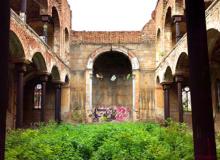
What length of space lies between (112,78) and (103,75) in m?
0.72

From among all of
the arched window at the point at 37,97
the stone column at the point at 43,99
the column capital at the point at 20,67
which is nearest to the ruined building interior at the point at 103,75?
the arched window at the point at 37,97

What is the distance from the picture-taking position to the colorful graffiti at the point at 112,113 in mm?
23281

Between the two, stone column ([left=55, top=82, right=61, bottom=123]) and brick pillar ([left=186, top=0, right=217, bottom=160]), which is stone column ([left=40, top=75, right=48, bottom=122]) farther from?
brick pillar ([left=186, top=0, right=217, bottom=160])

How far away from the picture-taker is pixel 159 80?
2128 cm

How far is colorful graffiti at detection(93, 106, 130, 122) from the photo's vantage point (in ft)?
76.4

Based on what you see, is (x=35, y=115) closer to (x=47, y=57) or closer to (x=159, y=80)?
(x=47, y=57)

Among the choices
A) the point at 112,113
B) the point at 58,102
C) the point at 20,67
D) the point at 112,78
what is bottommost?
the point at 112,113

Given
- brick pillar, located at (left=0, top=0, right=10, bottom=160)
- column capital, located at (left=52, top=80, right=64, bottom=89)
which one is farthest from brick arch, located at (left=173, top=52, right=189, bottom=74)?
brick pillar, located at (left=0, top=0, right=10, bottom=160)

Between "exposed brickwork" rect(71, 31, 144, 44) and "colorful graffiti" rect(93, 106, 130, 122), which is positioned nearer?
"exposed brickwork" rect(71, 31, 144, 44)

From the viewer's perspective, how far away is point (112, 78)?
2500 centimetres

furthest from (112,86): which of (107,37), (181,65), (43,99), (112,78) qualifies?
(181,65)

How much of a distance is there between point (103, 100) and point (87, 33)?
4.93m

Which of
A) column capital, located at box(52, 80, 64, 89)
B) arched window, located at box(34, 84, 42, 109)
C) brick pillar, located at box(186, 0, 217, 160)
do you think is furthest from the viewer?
arched window, located at box(34, 84, 42, 109)

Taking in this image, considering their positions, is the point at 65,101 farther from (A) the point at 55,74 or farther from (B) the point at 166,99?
(B) the point at 166,99
